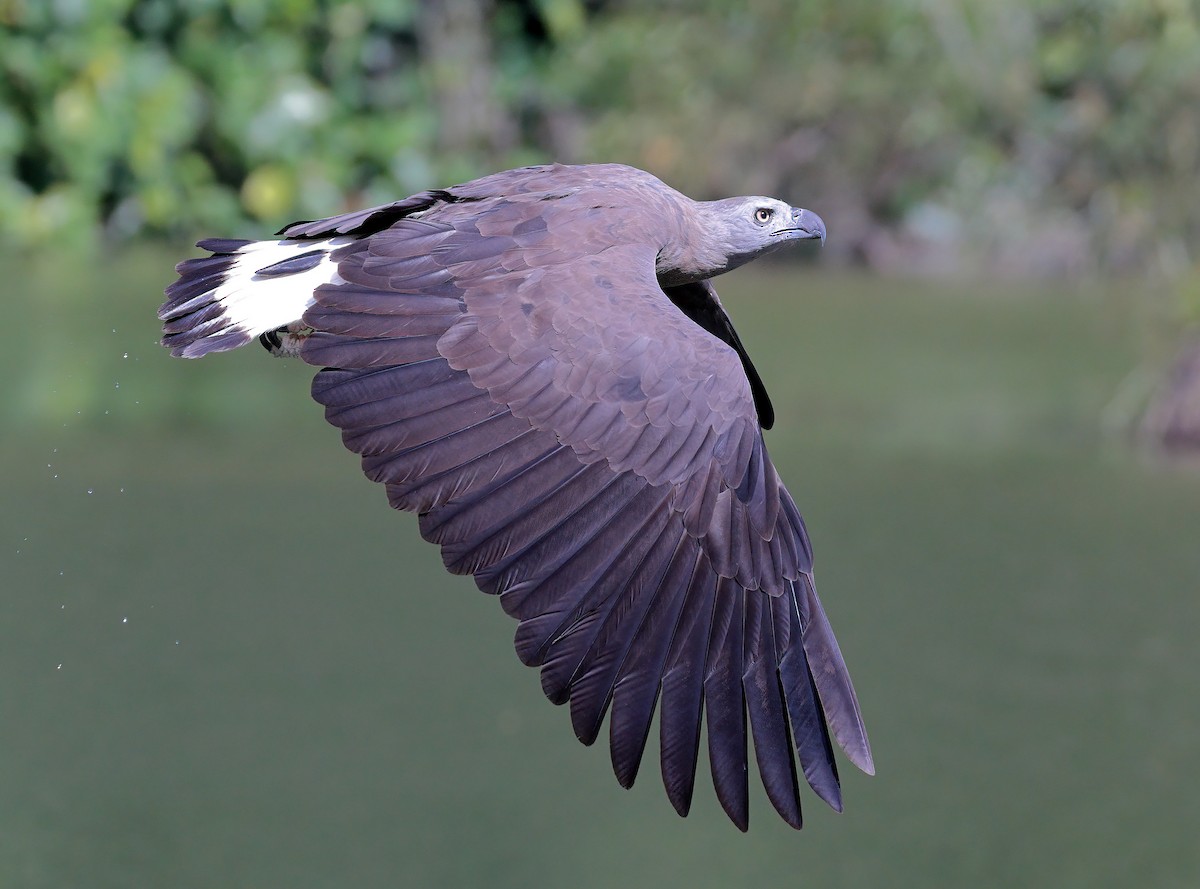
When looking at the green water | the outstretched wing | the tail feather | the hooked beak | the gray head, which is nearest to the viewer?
the outstretched wing

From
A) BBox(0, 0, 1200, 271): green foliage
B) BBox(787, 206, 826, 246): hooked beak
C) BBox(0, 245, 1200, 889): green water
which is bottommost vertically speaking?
BBox(0, 245, 1200, 889): green water

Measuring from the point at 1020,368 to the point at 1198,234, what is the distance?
1.88m

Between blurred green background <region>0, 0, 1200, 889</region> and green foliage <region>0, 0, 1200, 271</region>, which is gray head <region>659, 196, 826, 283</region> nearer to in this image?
blurred green background <region>0, 0, 1200, 889</region>

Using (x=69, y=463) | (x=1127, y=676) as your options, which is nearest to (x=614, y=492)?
(x=1127, y=676)

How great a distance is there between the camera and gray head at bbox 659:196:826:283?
6.21m

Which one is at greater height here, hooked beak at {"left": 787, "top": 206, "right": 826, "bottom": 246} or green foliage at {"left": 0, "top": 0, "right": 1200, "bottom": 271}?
hooked beak at {"left": 787, "top": 206, "right": 826, "bottom": 246}

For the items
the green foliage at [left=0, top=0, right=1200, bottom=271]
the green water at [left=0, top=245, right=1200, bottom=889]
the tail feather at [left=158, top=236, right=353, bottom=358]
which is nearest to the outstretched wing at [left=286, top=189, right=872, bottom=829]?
the tail feather at [left=158, top=236, right=353, bottom=358]

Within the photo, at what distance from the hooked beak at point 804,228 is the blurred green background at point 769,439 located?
10.8 ft

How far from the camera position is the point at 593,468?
5113mm

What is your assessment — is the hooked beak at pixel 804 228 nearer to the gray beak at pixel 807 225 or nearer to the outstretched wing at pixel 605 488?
the gray beak at pixel 807 225

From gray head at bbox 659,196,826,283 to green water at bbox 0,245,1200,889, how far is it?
10.6 feet

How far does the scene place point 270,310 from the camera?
5.68 metres

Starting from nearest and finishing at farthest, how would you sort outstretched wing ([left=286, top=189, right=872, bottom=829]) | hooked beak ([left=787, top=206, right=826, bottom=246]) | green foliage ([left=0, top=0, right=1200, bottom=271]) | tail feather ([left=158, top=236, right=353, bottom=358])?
outstretched wing ([left=286, top=189, right=872, bottom=829]) < tail feather ([left=158, top=236, right=353, bottom=358]) < hooked beak ([left=787, top=206, right=826, bottom=246]) < green foliage ([left=0, top=0, right=1200, bottom=271])

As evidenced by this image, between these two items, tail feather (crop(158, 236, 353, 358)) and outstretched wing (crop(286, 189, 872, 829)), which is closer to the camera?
outstretched wing (crop(286, 189, 872, 829))
